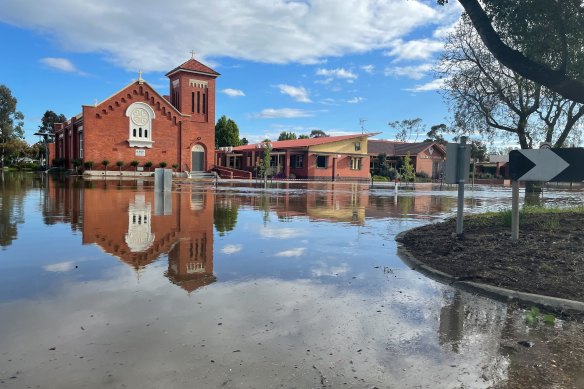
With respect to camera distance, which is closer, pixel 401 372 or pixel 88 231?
pixel 401 372

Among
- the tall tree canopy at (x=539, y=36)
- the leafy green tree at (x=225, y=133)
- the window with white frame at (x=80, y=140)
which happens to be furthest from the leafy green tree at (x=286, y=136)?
the tall tree canopy at (x=539, y=36)

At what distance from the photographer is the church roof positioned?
170ft

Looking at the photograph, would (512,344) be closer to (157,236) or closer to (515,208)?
(515,208)

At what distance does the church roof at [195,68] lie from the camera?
170ft

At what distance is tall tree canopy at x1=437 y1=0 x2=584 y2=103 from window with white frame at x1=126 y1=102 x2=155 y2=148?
4479cm

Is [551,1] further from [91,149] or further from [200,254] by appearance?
[91,149]

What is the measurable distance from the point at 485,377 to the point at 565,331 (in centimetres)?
143

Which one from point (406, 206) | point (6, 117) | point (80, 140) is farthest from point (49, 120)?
point (406, 206)

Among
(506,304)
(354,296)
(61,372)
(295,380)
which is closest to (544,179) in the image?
(506,304)

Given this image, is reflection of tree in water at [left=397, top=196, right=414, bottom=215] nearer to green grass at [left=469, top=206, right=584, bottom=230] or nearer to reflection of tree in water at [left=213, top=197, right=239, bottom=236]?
green grass at [left=469, top=206, right=584, bottom=230]

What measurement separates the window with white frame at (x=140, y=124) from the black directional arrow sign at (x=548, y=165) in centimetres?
4668

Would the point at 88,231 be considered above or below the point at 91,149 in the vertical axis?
below

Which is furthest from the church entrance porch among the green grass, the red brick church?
the green grass

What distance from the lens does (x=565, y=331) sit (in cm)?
408
